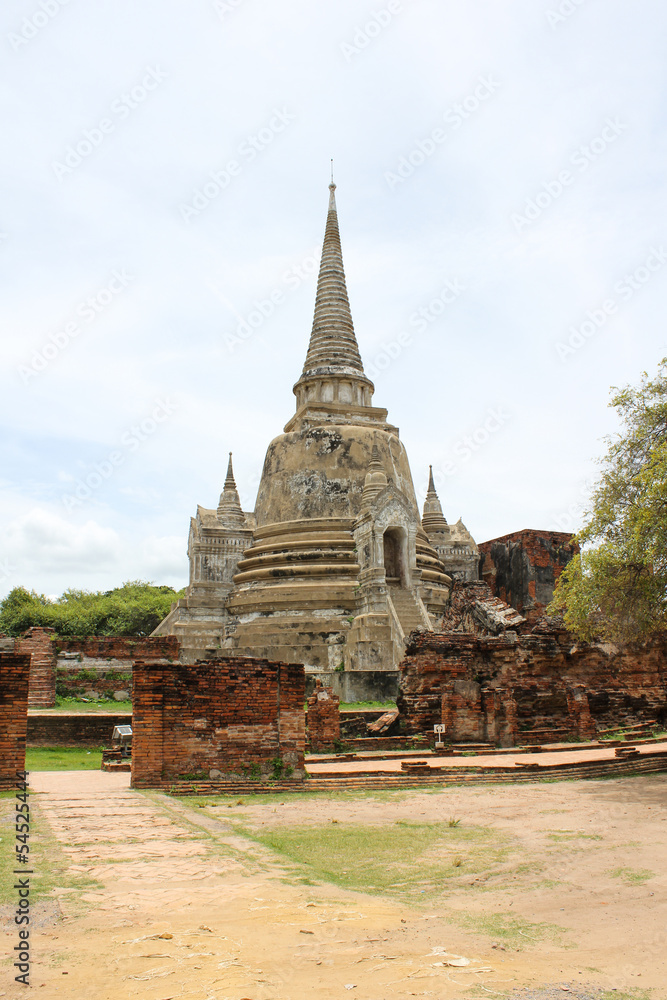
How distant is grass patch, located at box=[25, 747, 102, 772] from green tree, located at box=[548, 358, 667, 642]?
8.22m

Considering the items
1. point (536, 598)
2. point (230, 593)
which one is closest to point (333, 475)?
point (230, 593)

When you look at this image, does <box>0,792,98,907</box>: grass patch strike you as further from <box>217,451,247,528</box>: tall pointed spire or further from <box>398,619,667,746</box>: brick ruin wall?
<box>217,451,247,528</box>: tall pointed spire

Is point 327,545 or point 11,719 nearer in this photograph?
point 11,719

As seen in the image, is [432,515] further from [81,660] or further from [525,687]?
[525,687]

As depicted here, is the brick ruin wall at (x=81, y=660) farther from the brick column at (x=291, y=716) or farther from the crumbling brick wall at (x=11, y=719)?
the brick column at (x=291, y=716)

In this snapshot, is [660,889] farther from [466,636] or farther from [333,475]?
[333,475]

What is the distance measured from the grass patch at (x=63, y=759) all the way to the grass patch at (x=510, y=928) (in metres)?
9.43

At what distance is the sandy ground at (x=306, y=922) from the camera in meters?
3.46

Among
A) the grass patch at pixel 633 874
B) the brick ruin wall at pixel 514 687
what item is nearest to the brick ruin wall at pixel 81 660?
the brick ruin wall at pixel 514 687

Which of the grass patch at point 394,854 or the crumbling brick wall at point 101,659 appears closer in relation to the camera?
the grass patch at point 394,854

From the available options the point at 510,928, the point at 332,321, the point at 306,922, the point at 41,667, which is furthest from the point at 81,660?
the point at 510,928

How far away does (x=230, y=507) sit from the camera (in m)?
32.9

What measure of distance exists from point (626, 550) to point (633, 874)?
20.3ft

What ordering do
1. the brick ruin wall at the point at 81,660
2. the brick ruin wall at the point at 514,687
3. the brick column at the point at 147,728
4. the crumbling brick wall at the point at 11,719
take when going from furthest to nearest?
the brick ruin wall at the point at 81,660 < the brick ruin wall at the point at 514,687 < the brick column at the point at 147,728 < the crumbling brick wall at the point at 11,719
